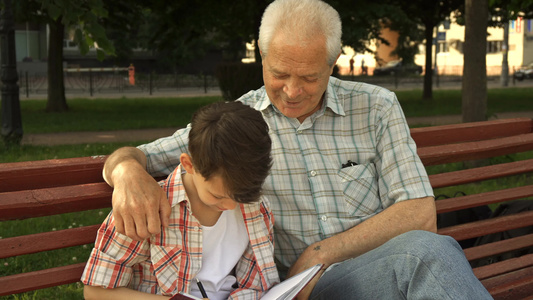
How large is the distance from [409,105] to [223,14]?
567 cm

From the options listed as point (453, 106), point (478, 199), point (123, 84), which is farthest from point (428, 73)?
point (478, 199)

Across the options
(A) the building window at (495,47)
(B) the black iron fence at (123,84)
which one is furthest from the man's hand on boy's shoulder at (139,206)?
(A) the building window at (495,47)

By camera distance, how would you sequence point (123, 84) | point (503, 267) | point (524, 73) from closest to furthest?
point (503, 267), point (123, 84), point (524, 73)

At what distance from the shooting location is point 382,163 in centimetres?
284

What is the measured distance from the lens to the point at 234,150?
6.55 feet

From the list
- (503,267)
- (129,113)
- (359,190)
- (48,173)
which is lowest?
(129,113)

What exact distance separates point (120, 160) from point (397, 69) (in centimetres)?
4817

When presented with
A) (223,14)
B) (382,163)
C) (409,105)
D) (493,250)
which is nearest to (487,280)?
(493,250)

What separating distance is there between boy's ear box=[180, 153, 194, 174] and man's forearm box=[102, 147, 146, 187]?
0.90ft

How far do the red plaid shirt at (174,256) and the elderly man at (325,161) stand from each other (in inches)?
8.5

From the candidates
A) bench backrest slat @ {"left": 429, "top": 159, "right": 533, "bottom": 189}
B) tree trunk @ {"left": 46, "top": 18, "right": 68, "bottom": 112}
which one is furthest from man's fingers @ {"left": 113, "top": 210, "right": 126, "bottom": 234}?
tree trunk @ {"left": 46, "top": 18, "right": 68, "bottom": 112}

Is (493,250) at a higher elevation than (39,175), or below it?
below

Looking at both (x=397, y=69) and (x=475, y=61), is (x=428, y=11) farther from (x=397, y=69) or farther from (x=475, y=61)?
(x=397, y=69)

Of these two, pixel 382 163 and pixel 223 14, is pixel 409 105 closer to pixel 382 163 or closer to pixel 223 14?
pixel 223 14
